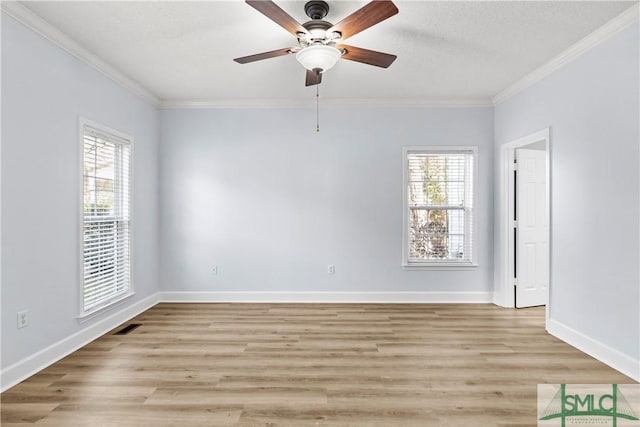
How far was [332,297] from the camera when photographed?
16.2ft

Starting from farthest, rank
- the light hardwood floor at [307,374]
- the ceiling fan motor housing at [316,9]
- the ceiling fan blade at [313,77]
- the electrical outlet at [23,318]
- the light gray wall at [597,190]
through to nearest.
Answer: the ceiling fan blade at [313,77] → the light gray wall at [597,190] → the electrical outlet at [23,318] → the ceiling fan motor housing at [316,9] → the light hardwood floor at [307,374]

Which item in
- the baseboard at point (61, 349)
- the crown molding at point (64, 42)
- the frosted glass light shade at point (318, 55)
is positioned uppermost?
the crown molding at point (64, 42)

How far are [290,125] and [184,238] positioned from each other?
207 cm

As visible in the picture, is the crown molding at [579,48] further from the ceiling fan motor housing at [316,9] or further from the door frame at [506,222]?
the ceiling fan motor housing at [316,9]

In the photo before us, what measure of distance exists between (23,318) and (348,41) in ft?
11.0

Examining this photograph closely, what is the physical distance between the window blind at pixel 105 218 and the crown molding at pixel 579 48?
446cm

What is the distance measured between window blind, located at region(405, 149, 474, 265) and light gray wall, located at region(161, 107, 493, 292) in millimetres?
176

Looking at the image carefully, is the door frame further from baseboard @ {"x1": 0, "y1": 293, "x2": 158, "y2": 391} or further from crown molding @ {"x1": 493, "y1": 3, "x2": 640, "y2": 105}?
baseboard @ {"x1": 0, "y1": 293, "x2": 158, "y2": 391}

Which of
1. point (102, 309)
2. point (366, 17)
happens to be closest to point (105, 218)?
point (102, 309)

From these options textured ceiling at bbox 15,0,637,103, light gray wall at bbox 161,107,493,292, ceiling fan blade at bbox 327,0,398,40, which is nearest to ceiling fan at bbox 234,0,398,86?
ceiling fan blade at bbox 327,0,398,40

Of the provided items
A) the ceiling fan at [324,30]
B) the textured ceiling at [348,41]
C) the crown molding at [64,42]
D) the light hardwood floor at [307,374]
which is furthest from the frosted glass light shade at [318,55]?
the light hardwood floor at [307,374]

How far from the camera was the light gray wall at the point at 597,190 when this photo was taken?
277cm

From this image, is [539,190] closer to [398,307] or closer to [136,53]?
[398,307]

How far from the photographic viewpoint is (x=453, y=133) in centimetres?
491
